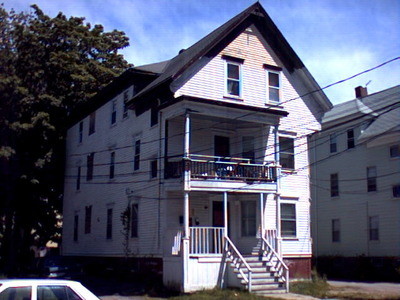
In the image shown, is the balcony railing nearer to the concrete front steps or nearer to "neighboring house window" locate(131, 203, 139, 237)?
the concrete front steps

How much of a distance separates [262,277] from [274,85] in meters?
9.94

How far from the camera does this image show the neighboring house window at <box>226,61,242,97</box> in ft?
81.4

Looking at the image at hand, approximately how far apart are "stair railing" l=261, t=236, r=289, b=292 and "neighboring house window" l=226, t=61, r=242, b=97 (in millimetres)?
6889

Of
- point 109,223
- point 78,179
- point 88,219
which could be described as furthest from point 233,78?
point 78,179

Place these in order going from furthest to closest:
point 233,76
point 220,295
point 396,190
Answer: point 396,190
point 233,76
point 220,295

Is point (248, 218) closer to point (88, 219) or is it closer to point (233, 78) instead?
point (233, 78)

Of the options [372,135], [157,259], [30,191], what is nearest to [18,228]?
[30,191]

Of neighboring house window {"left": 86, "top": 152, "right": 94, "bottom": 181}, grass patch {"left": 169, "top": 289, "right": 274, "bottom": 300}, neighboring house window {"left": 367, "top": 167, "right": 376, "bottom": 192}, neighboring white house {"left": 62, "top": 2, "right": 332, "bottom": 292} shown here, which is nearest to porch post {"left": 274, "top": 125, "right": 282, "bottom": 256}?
neighboring white house {"left": 62, "top": 2, "right": 332, "bottom": 292}

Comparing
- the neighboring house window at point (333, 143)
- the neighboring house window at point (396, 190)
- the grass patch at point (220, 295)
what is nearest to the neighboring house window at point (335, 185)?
the neighboring house window at point (333, 143)

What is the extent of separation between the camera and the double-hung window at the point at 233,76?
2480 cm

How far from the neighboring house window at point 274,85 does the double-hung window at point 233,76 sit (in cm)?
183

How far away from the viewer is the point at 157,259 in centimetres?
2331

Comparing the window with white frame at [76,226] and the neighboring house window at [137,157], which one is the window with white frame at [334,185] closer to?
the neighboring house window at [137,157]

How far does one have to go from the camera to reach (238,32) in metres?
25.2
